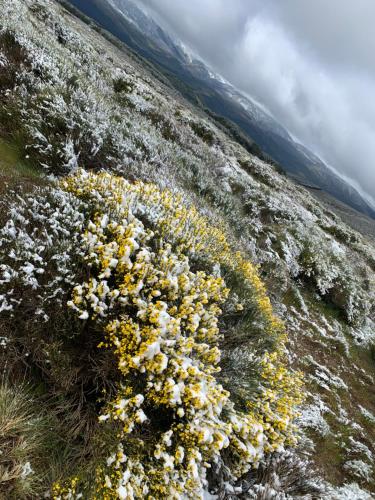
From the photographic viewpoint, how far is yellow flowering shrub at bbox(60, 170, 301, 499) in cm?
296

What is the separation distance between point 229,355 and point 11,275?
295 cm

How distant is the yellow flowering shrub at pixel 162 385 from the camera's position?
2957 mm

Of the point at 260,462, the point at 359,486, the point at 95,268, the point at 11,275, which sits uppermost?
the point at 95,268

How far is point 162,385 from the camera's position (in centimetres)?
317

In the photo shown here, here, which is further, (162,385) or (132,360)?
(162,385)

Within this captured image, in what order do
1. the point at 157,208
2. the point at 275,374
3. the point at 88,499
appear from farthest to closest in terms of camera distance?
the point at 157,208 → the point at 275,374 → the point at 88,499

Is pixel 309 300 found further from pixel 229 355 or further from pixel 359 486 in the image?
pixel 229 355

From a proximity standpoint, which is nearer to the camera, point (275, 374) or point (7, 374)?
point (7, 374)

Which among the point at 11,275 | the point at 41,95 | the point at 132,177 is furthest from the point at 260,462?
the point at 41,95

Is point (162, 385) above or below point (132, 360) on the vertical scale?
below

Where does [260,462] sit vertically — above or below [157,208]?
below

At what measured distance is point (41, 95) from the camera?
24.7 ft

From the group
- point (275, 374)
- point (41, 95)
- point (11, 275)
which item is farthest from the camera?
point (41, 95)

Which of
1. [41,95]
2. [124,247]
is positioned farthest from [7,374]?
[41,95]
